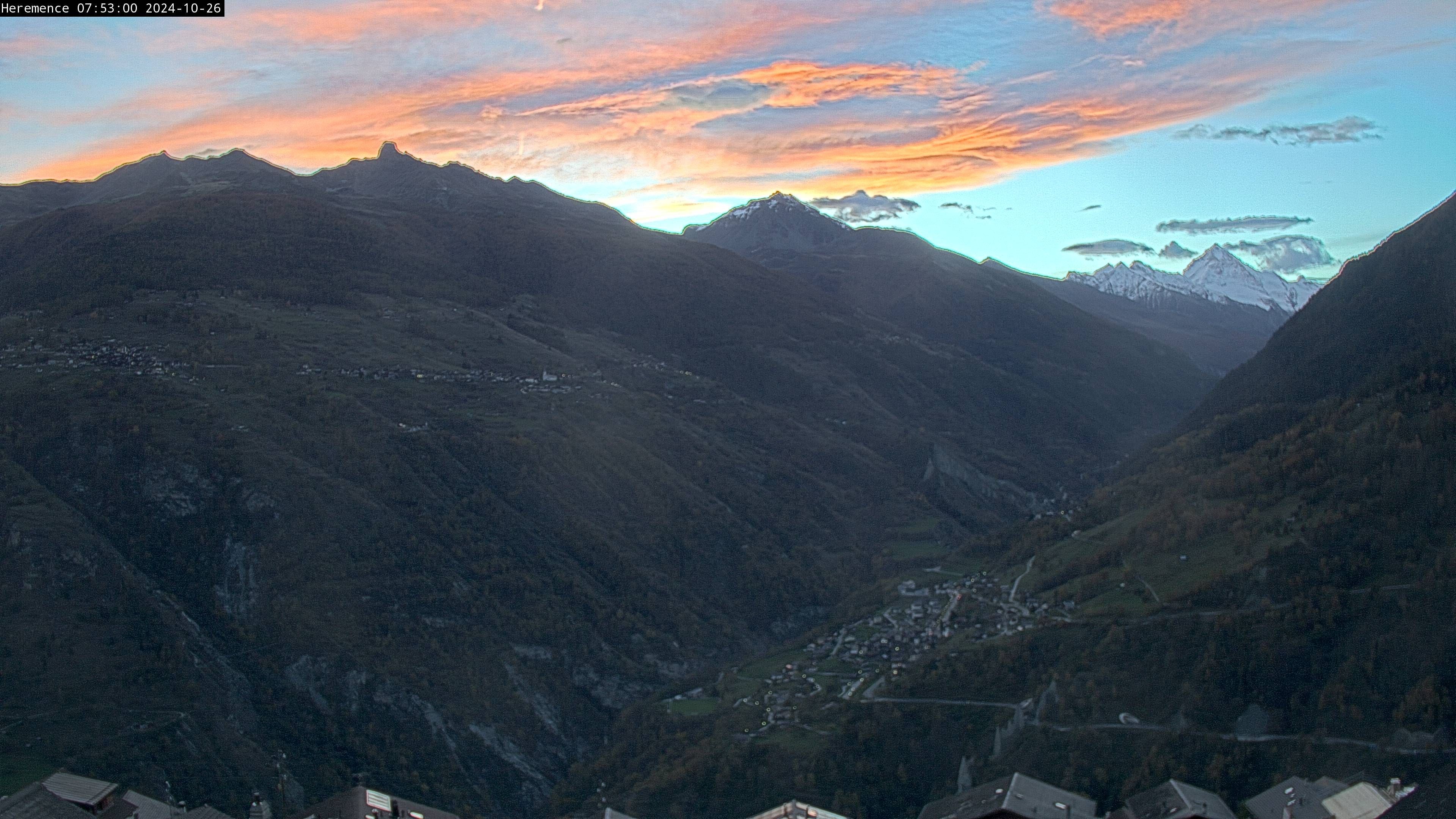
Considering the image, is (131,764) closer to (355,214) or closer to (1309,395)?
(1309,395)

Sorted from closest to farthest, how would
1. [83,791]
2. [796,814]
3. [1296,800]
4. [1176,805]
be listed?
[796,814]
[1176,805]
[1296,800]
[83,791]

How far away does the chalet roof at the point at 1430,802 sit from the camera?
34.3 meters

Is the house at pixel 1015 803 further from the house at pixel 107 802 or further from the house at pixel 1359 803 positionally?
the house at pixel 107 802

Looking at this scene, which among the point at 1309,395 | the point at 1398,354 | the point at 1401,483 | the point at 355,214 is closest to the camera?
the point at 1401,483

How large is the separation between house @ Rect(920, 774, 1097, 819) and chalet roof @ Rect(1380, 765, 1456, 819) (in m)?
11.2

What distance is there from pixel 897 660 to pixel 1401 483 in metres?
31.4

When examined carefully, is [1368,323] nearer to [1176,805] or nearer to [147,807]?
[1176,805]

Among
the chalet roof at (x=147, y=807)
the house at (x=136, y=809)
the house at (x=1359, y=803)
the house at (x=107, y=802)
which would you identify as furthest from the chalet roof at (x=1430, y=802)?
the chalet roof at (x=147, y=807)

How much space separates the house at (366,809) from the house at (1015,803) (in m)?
20.8

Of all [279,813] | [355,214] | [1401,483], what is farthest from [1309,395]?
[355,214]

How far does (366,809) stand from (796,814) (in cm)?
1682

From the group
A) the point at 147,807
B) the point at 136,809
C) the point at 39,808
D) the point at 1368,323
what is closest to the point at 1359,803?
the point at 136,809

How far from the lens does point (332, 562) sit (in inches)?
3366

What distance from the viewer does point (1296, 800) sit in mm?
48281
